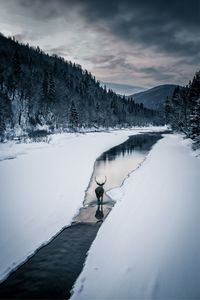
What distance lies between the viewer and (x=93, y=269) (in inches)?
232

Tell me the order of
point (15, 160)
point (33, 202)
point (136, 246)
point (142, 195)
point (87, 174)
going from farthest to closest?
point (15, 160)
point (87, 174)
point (142, 195)
point (33, 202)
point (136, 246)

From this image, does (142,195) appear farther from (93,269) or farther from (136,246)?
(93,269)

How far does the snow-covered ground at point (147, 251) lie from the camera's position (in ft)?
16.7

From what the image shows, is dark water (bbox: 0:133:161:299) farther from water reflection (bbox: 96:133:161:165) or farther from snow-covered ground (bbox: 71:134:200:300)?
water reflection (bbox: 96:133:161:165)

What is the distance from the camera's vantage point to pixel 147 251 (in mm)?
6574

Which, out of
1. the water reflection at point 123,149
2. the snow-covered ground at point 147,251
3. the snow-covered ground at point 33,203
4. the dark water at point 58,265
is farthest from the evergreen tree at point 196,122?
the dark water at point 58,265

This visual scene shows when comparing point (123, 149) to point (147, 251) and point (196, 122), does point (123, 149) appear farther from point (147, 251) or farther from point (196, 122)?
point (147, 251)

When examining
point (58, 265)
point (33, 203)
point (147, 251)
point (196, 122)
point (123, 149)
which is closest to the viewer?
point (58, 265)

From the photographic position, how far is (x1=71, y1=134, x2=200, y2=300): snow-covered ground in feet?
16.7

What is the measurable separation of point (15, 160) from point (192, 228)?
57.7 feet

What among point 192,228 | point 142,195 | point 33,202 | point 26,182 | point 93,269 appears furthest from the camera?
point 26,182

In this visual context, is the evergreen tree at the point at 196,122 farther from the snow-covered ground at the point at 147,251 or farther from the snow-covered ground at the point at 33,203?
the snow-covered ground at the point at 147,251

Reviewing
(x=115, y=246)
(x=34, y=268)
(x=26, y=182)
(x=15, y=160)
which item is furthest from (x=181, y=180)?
(x=15, y=160)

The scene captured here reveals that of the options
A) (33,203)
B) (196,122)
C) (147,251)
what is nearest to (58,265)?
(147,251)
